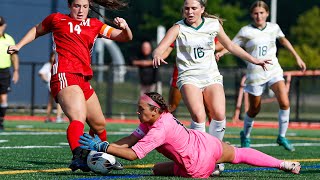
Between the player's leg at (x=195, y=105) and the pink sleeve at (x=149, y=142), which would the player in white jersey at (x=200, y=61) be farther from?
the pink sleeve at (x=149, y=142)

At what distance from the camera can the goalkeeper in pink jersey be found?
26.6ft

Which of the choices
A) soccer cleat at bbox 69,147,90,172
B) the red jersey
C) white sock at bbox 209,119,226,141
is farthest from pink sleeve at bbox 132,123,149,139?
white sock at bbox 209,119,226,141

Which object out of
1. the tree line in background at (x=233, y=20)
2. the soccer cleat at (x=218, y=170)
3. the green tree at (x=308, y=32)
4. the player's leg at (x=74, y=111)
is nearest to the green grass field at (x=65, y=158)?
the soccer cleat at (x=218, y=170)

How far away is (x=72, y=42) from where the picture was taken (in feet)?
30.9

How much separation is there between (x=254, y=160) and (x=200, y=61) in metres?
1.83

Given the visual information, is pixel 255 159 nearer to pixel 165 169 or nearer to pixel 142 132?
pixel 165 169

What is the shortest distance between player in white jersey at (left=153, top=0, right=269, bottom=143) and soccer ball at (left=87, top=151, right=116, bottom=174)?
169cm

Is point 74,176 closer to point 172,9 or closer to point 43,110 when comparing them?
point 43,110

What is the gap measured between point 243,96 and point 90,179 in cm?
1539

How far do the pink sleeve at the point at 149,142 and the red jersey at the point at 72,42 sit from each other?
1442 mm

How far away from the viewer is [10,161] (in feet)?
33.4

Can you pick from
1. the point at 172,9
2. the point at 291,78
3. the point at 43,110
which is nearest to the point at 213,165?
the point at 291,78

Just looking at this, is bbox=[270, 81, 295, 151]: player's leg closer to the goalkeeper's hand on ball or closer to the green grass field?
the green grass field

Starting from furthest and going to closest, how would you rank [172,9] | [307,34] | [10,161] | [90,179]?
[307,34]
[172,9]
[10,161]
[90,179]
